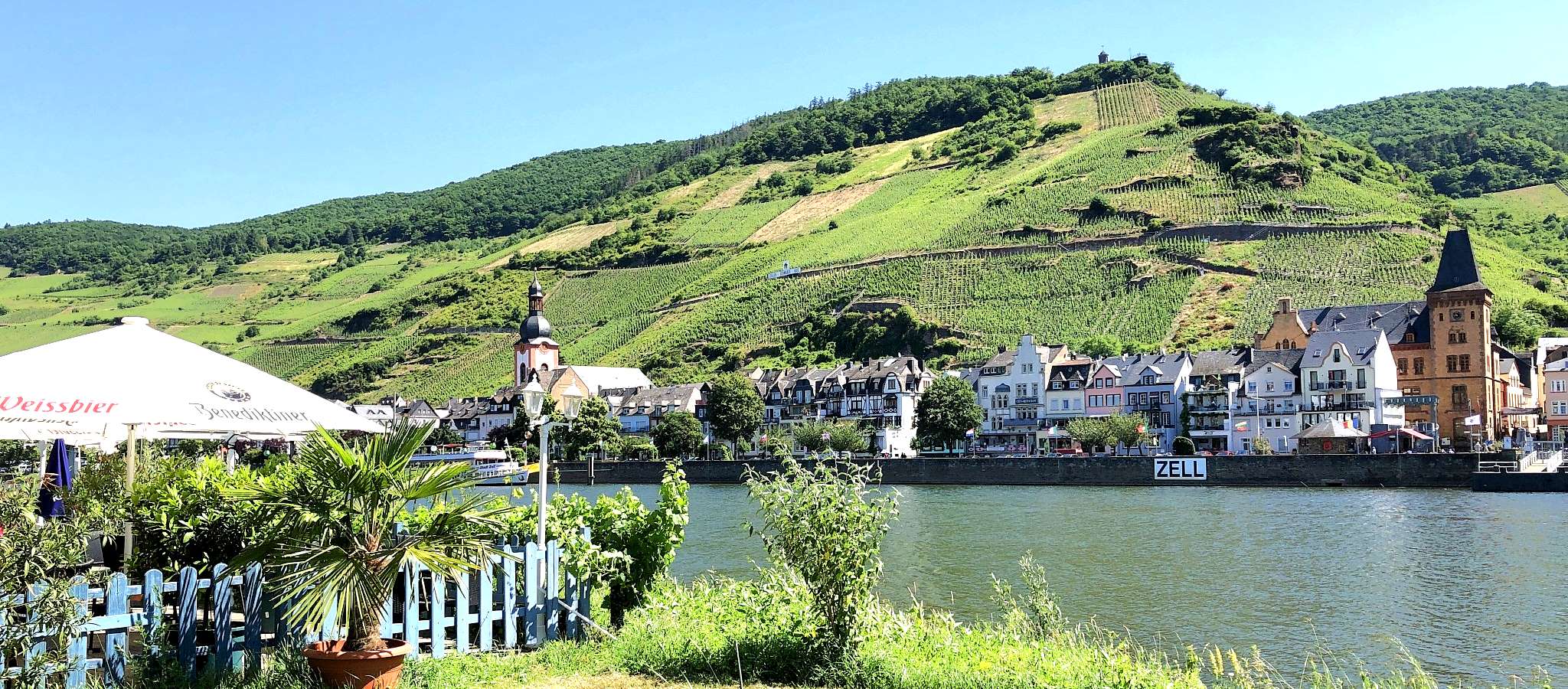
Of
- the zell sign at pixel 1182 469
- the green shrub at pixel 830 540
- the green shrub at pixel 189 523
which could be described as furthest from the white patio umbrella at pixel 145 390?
the zell sign at pixel 1182 469

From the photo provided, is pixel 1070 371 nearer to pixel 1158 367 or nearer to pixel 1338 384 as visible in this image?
pixel 1158 367

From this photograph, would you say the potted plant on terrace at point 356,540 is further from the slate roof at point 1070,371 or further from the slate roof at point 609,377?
Answer: the slate roof at point 609,377

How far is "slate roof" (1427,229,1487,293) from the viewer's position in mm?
83812

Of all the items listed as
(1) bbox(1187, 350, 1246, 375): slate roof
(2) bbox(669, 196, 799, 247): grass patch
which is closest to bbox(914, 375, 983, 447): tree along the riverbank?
(1) bbox(1187, 350, 1246, 375): slate roof

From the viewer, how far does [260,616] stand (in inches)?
416

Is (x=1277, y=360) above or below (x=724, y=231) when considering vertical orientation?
below

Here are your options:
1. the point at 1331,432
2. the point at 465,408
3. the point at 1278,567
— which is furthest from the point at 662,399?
the point at 1278,567

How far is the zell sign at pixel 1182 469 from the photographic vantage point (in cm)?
7025

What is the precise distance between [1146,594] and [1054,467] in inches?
1925

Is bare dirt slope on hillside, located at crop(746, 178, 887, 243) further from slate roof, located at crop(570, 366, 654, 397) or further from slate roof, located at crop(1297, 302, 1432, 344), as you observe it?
slate roof, located at crop(1297, 302, 1432, 344)

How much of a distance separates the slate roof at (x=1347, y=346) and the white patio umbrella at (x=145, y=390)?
7640 centimetres

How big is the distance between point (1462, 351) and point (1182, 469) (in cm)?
2552

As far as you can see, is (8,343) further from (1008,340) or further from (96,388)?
(96,388)

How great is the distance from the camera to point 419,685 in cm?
1038
